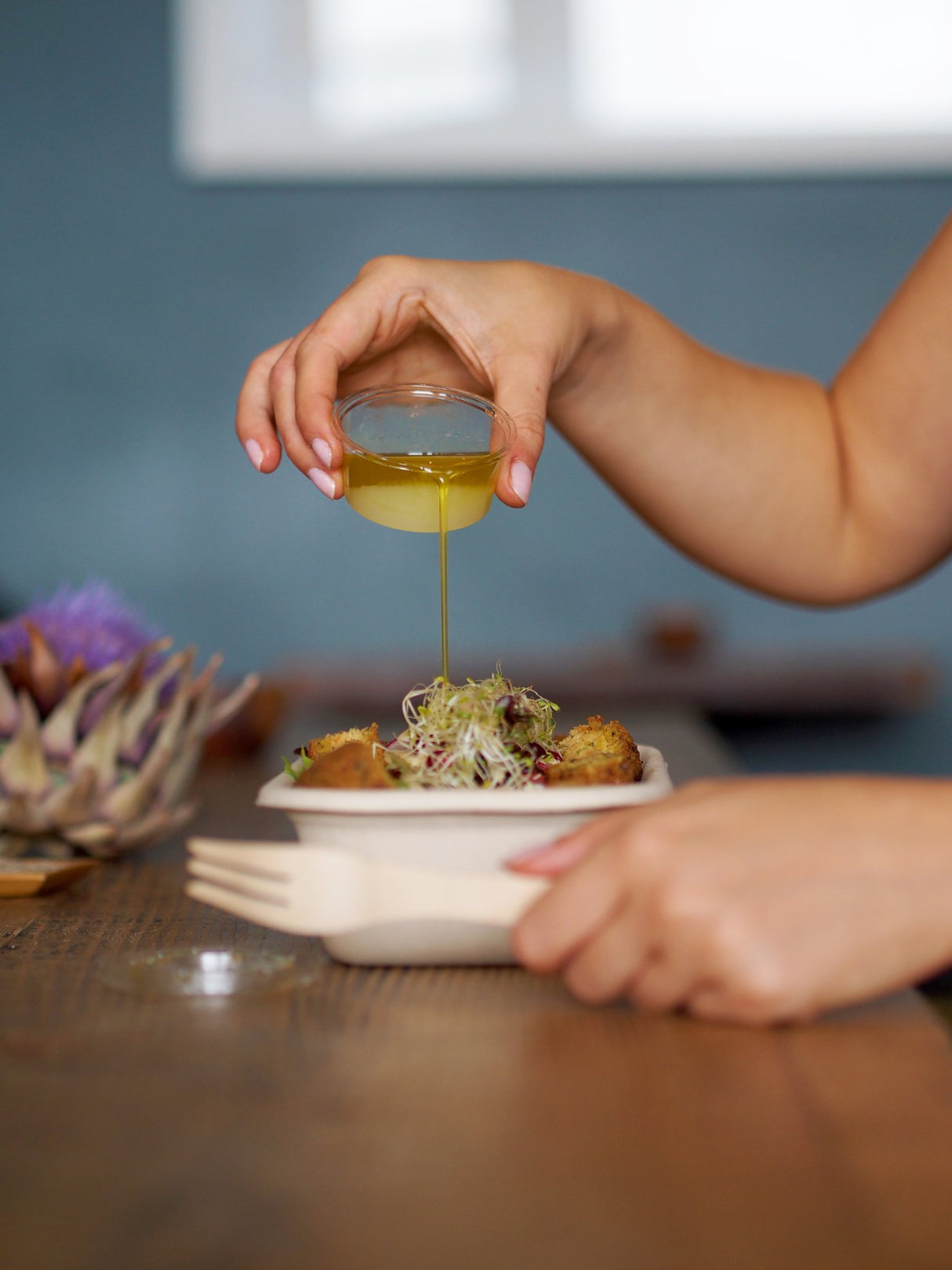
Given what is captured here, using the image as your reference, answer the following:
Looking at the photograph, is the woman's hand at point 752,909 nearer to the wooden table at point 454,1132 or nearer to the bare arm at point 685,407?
the wooden table at point 454,1132

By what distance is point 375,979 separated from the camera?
639 mm

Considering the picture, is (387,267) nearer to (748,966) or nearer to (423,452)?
(423,452)

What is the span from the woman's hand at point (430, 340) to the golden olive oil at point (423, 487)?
0.12 feet

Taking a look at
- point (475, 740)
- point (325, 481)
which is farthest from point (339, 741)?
point (325, 481)

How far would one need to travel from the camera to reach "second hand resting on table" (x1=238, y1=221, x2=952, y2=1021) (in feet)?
1.76

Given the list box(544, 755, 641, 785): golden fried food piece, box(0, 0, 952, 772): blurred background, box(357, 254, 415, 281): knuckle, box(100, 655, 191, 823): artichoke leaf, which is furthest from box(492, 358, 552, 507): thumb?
box(0, 0, 952, 772): blurred background

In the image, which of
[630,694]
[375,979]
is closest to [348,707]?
[630,694]

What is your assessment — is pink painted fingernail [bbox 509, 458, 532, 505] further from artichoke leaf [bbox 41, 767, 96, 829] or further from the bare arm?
artichoke leaf [bbox 41, 767, 96, 829]

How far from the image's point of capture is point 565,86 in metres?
3.44

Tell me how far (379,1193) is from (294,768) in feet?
1.39

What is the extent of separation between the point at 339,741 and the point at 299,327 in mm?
3014

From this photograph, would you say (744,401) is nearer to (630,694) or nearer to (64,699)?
(64,699)

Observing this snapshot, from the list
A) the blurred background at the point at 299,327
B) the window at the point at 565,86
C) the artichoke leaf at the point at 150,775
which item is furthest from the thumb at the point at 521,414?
the window at the point at 565,86

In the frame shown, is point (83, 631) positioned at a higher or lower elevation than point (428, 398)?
lower
